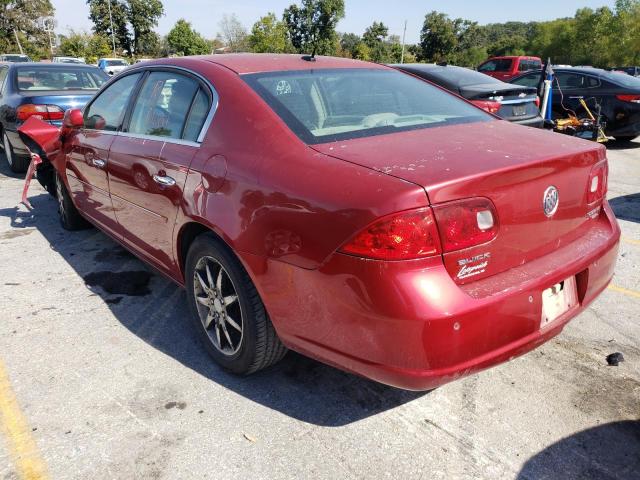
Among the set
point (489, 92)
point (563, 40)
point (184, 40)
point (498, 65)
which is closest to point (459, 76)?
point (489, 92)

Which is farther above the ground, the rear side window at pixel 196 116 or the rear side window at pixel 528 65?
the rear side window at pixel 528 65

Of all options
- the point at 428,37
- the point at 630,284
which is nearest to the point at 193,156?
the point at 630,284

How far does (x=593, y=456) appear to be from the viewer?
222 cm

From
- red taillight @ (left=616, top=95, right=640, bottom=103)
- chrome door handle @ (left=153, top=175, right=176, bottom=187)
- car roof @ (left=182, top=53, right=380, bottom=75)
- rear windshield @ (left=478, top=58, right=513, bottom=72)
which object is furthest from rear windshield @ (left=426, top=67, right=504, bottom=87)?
rear windshield @ (left=478, top=58, right=513, bottom=72)

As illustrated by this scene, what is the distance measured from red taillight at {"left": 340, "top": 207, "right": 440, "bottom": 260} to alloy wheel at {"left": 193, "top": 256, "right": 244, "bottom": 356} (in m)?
0.95

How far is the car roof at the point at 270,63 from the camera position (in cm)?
293

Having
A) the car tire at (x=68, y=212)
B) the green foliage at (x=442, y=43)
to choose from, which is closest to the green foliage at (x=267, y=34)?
the green foliage at (x=442, y=43)

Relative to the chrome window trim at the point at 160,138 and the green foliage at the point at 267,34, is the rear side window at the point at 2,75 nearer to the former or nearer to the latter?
the chrome window trim at the point at 160,138

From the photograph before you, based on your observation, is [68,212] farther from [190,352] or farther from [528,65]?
[528,65]

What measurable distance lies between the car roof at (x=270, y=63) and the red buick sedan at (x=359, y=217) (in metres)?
0.02

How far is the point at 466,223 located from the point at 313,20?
222 ft

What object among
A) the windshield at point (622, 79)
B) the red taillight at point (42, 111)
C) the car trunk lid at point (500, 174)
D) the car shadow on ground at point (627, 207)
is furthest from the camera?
the windshield at point (622, 79)

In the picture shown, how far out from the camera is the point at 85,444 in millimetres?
2344

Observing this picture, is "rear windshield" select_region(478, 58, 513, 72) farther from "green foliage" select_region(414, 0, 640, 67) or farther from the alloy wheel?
"green foliage" select_region(414, 0, 640, 67)
